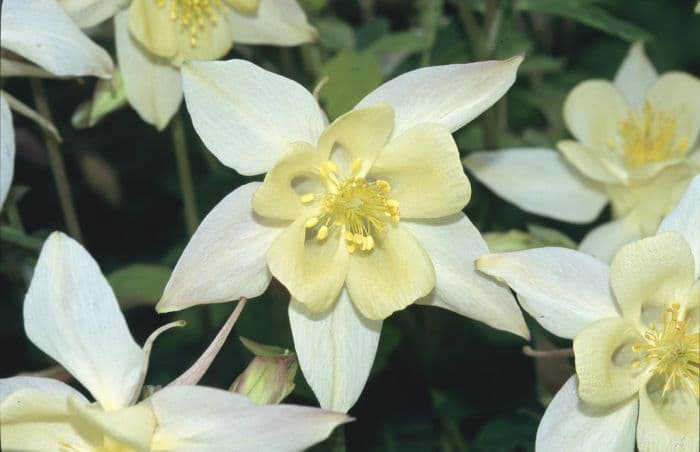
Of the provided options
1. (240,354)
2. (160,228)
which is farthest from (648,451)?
(160,228)

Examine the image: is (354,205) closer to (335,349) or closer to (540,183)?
(335,349)

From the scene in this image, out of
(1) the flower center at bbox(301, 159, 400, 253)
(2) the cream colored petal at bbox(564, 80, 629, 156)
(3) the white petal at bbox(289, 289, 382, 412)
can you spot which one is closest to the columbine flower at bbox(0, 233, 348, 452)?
(3) the white petal at bbox(289, 289, 382, 412)

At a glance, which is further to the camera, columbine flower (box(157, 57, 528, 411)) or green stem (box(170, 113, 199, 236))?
green stem (box(170, 113, 199, 236))

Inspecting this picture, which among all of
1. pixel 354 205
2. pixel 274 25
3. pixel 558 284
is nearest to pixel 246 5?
pixel 274 25

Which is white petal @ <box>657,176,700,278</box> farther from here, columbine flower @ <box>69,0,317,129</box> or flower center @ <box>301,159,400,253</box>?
columbine flower @ <box>69,0,317,129</box>

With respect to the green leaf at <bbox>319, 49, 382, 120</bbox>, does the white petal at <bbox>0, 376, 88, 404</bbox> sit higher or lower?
lower

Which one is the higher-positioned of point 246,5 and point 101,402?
point 246,5

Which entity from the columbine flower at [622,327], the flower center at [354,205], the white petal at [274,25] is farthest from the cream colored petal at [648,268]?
the white petal at [274,25]
